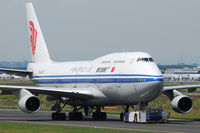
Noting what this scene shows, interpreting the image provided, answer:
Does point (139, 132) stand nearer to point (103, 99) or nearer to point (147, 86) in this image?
point (147, 86)

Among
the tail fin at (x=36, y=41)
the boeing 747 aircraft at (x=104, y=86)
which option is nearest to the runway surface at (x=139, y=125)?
the boeing 747 aircraft at (x=104, y=86)

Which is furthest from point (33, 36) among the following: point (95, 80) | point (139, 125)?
point (139, 125)

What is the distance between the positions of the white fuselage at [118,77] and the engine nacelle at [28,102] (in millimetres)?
5407

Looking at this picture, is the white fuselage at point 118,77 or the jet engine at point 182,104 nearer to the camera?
the white fuselage at point 118,77

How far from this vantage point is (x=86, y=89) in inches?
1901

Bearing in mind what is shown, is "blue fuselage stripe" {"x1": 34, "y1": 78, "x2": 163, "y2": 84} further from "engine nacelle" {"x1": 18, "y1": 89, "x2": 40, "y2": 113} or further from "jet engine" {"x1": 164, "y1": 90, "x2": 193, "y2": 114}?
"engine nacelle" {"x1": 18, "y1": 89, "x2": 40, "y2": 113}

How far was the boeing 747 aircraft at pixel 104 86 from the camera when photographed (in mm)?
42688

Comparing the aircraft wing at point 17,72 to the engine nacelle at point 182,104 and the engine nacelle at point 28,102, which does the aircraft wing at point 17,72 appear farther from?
the engine nacelle at point 182,104

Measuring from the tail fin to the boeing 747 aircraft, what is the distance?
4.80 m

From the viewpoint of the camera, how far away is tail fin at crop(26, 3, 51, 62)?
2354 inches

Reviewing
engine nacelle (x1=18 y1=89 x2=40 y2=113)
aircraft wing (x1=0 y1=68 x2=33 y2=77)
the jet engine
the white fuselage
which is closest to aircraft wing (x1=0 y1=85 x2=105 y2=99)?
the white fuselage

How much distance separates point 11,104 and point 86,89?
1447 inches

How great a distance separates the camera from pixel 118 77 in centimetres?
4481

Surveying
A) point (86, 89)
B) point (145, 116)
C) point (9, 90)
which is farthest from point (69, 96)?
point (145, 116)
